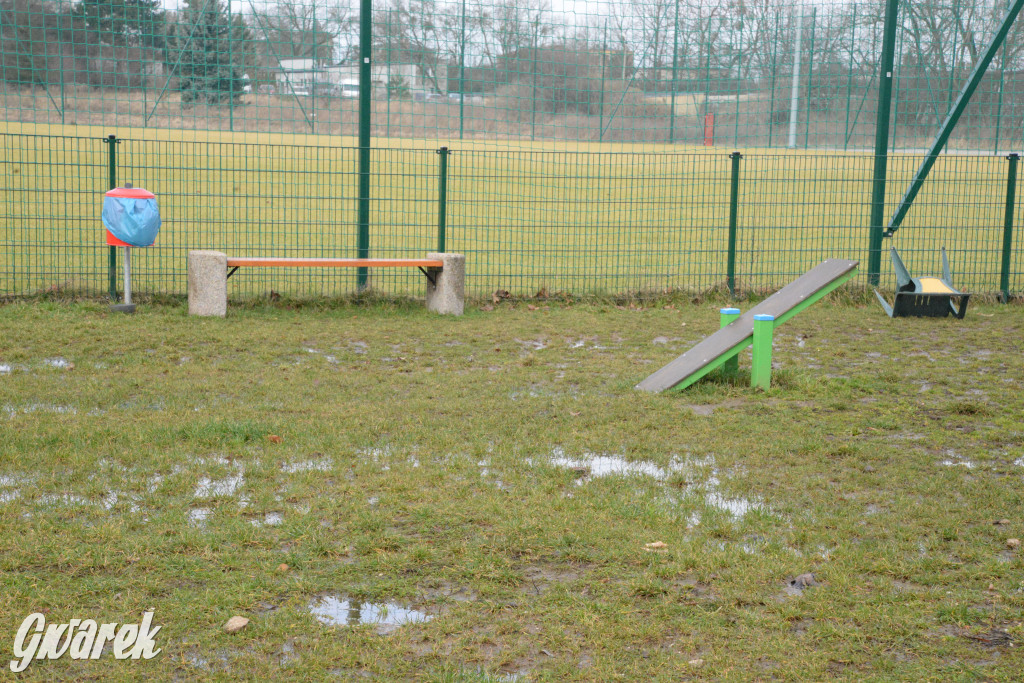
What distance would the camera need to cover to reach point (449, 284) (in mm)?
10008

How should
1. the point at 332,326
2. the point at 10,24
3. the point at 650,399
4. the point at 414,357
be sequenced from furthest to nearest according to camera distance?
the point at 10,24
the point at 332,326
the point at 414,357
the point at 650,399

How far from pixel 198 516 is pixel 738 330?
13.5ft

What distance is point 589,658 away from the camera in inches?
129

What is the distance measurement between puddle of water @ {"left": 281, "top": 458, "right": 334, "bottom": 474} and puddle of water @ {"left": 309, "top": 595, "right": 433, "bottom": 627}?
1.47 meters

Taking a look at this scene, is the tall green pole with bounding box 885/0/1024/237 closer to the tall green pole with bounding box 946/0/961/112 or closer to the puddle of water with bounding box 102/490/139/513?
the tall green pole with bounding box 946/0/961/112

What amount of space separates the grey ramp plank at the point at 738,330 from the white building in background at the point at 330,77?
643 cm

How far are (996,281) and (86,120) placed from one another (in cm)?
1195

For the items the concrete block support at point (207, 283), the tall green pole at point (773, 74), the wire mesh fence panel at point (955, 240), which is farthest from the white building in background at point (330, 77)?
the wire mesh fence panel at point (955, 240)


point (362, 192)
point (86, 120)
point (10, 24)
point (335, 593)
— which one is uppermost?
point (10, 24)

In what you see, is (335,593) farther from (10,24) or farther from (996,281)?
(996,281)

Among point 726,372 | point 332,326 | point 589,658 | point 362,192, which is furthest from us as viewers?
point 362,192

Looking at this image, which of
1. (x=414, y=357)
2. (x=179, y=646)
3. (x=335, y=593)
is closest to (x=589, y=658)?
(x=335, y=593)

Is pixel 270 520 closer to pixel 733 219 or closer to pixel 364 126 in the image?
pixel 364 126

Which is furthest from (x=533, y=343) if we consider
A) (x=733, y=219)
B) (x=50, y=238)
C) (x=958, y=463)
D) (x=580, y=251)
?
(x=50, y=238)
